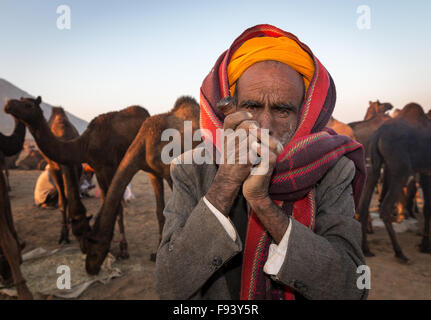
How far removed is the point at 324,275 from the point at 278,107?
914 millimetres

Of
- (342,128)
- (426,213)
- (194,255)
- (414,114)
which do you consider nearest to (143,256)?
(194,255)

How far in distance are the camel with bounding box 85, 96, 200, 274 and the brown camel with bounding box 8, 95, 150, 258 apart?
1.11 metres

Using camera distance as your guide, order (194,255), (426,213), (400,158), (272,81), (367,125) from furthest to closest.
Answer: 1. (367,125)
2. (426,213)
3. (400,158)
4. (272,81)
5. (194,255)

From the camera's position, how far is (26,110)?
4773 millimetres

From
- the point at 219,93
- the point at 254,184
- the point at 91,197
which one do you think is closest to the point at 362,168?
the point at 254,184

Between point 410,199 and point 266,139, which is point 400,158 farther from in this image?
point 266,139

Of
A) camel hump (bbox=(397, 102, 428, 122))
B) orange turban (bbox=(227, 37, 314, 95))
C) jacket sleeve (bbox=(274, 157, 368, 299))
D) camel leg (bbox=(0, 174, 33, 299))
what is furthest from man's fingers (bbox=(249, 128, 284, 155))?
camel hump (bbox=(397, 102, 428, 122))

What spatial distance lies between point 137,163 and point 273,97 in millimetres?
3677

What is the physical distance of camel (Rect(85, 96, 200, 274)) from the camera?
4.16 meters

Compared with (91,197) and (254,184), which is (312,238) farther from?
(91,197)

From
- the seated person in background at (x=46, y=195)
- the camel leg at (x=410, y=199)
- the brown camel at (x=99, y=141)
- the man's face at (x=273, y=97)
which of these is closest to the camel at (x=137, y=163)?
the brown camel at (x=99, y=141)

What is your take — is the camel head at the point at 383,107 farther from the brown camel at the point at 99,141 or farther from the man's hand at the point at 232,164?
the man's hand at the point at 232,164

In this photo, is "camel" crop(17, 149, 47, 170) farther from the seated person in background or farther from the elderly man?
the elderly man

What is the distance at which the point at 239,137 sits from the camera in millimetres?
1023
